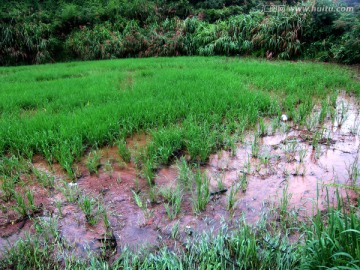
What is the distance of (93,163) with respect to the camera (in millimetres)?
2949

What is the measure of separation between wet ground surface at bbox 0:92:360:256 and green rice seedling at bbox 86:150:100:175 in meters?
0.05

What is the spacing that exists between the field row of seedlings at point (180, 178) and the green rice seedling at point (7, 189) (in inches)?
0.4

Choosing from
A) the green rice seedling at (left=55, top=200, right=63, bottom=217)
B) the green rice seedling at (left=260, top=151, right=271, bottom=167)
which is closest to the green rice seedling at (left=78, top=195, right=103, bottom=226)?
the green rice seedling at (left=55, top=200, right=63, bottom=217)

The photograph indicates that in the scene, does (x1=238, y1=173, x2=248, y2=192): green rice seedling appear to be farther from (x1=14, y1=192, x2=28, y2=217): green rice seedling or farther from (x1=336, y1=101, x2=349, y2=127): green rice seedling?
(x1=336, y1=101, x2=349, y2=127): green rice seedling

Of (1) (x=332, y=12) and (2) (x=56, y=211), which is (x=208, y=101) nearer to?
(2) (x=56, y=211)

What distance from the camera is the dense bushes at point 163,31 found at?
8.68 metres

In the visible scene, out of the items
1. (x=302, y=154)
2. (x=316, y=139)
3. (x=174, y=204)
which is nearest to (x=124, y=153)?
(x=174, y=204)

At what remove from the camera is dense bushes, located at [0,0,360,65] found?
868 centimetres

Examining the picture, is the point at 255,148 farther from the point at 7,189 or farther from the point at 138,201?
the point at 7,189

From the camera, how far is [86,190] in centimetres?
265

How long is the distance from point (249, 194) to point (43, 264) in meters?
1.69

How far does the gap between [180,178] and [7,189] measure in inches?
62.1

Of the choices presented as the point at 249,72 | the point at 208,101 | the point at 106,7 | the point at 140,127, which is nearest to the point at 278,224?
the point at 140,127

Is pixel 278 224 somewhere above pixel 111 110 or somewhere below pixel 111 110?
below
